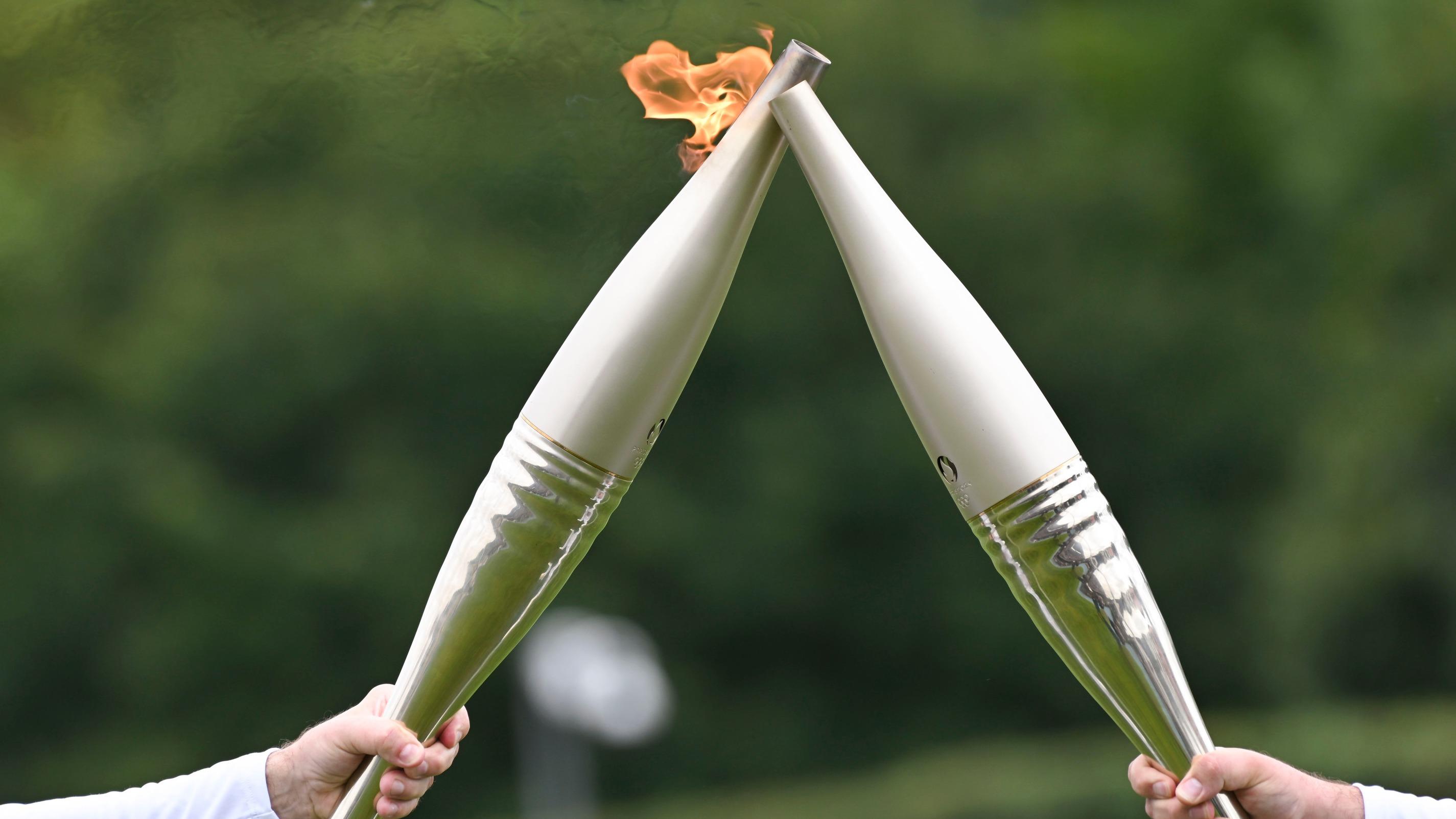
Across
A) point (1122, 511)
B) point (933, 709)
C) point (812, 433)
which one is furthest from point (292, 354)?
point (1122, 511)

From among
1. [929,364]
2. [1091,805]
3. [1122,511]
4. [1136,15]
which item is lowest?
[1091,805]

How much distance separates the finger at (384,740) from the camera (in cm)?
264

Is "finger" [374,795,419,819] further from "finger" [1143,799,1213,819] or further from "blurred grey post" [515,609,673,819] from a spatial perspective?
"blurred grey post" [515,609,673,819]

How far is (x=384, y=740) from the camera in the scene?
2.65 m

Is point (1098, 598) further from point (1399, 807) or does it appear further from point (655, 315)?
point (655, 315)

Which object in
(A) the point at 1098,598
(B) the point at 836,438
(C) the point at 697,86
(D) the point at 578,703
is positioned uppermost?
(C) the point at 697,86

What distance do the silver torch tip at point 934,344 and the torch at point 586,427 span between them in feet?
0.48

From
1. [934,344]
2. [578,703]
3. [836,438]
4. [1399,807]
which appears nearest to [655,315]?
[934,344]

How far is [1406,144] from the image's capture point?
1197 cm

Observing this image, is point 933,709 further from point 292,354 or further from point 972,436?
point 972,436

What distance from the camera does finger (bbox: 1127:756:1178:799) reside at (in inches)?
102

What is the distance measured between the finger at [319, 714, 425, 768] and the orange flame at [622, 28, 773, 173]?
1276 millimetres

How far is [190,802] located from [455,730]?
623mm

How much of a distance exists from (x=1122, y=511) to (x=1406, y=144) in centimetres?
405
